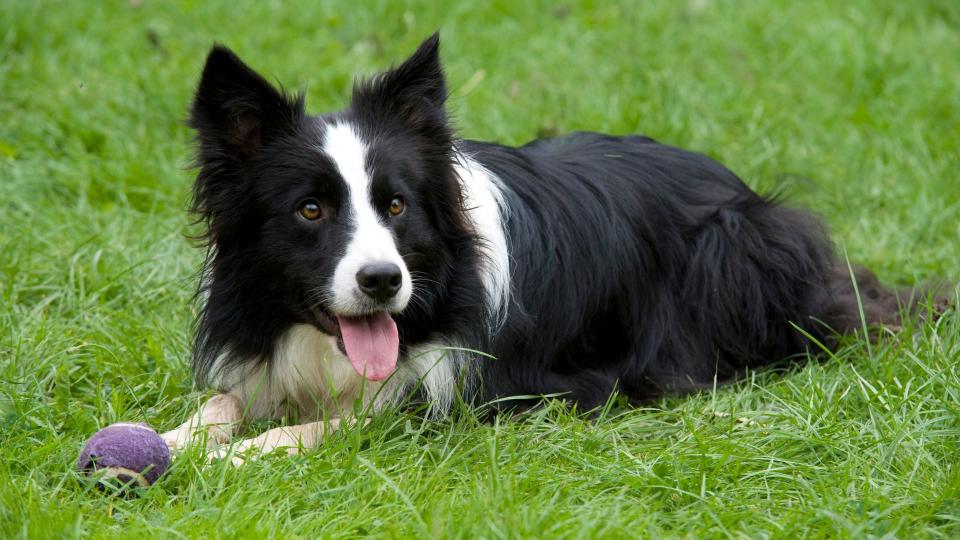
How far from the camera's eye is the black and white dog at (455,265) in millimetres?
3584

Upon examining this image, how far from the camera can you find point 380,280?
134 inches

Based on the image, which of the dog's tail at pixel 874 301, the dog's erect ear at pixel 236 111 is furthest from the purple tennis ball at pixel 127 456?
the dog's tail at pixel 874 301

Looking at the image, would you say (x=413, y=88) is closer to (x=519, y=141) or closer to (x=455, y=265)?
(x=455, y=265)

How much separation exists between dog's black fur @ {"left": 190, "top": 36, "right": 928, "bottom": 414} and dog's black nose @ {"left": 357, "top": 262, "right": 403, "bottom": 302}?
0.16m

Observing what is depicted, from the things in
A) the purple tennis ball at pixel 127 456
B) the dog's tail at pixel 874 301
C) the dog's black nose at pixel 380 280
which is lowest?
the dog's tail at pixel 874 301

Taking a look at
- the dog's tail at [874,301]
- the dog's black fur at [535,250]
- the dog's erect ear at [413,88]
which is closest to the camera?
the dog's black fur at [535,250]

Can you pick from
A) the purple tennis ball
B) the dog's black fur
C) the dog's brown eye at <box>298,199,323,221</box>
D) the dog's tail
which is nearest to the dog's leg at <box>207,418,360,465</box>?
the purple tennis ball

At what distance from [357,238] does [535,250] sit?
0.98 meters

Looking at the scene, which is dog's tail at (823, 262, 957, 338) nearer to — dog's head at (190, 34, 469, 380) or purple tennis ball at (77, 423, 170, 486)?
dog's head at (190, 34, 469, 380)

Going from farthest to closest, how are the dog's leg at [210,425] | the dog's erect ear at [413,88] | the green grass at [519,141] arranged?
the dog's erect ear at [413,88], the dog's leg at [210,425], the green grass at [519,141]

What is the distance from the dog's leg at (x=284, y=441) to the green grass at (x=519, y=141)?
93 millimetres

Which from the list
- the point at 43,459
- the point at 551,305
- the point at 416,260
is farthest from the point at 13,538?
the point at 551,305

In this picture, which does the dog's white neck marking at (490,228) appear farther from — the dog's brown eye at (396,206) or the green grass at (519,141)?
the green grass at (519,141)

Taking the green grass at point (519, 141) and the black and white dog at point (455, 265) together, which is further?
the black and white dog at point (455, 265)
